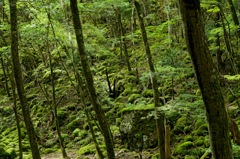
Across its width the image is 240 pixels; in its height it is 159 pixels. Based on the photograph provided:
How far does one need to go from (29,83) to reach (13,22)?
53.6ft

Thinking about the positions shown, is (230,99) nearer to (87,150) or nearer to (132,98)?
(132,98)

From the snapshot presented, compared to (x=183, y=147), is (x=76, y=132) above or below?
below

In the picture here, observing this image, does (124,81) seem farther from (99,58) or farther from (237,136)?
(237,136)

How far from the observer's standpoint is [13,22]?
21.7 ft

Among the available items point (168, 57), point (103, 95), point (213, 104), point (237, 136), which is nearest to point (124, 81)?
point (103, 95)

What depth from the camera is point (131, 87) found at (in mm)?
15836

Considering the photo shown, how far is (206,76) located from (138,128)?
7903mm

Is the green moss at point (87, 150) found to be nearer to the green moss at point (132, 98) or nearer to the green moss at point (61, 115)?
the green moss at point (132, 98)

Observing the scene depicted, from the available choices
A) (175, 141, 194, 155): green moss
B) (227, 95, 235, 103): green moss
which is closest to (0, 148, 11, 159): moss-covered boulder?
(175, 141, 194, 155): green moss

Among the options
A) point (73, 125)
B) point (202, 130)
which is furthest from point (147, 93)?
point (73, 125)

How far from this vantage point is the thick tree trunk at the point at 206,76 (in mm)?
3275

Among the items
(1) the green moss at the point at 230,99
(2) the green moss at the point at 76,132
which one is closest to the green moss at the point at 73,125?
(2) the green moss at the point at 76,132

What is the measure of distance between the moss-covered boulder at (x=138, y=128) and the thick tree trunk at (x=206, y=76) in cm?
697

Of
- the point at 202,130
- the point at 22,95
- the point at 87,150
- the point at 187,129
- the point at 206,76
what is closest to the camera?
the point at 206,76
